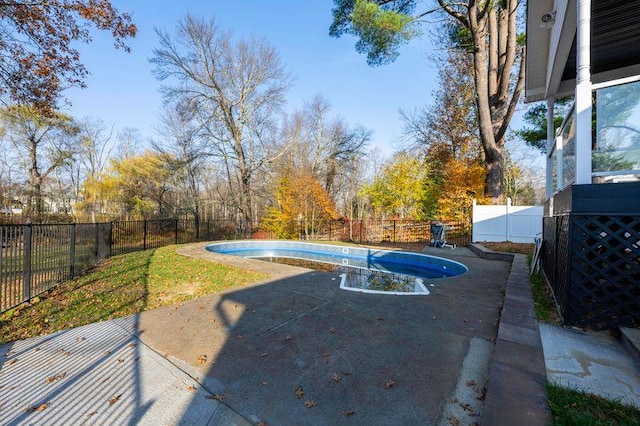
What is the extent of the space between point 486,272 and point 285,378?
18.6 ft

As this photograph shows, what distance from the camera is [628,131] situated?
2.64 metres

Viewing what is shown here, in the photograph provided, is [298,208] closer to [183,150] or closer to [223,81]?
[223,81]

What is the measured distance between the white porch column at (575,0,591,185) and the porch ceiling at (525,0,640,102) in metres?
0.56

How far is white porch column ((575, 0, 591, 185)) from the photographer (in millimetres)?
2877

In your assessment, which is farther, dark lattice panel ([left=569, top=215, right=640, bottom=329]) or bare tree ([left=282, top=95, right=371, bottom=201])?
bare tree ([left=282, top=95, right=371, bottom=201])

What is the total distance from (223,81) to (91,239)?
12.5m

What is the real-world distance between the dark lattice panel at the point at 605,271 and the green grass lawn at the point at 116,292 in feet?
15.5

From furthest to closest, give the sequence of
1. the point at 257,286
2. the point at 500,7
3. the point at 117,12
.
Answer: the point at 500,7
the point at 117,12
the point at 257,286

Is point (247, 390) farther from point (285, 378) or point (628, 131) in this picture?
Answer: point (628, 131)

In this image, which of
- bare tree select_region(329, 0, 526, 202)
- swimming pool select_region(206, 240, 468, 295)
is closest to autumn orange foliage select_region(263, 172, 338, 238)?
swimming pool select_region(206, 240, 468, 295)

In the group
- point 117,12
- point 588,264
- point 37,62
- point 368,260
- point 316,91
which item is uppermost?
point 316,91

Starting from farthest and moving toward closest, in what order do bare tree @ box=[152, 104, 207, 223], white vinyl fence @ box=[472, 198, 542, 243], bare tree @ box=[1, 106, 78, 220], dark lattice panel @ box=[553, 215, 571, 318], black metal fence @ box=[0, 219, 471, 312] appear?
bare tree @ box=[152, 104, 207, 223] → bare tree @ box=[1, 106, 78, 220] → white vinyl fence @ box=[472, 198, 542, 243] → black metal fence @ box=[0, 219, 471, 312] → dark lattice panel @ box=[553, 215, 571, 318]

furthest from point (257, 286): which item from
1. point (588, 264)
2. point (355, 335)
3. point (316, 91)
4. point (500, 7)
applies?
point (316, 91)

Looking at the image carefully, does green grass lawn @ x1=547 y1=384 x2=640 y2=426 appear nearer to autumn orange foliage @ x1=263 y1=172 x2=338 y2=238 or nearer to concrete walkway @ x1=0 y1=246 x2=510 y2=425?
concrete walkway @ x1=0 y1=246 x2=510 y2=425
